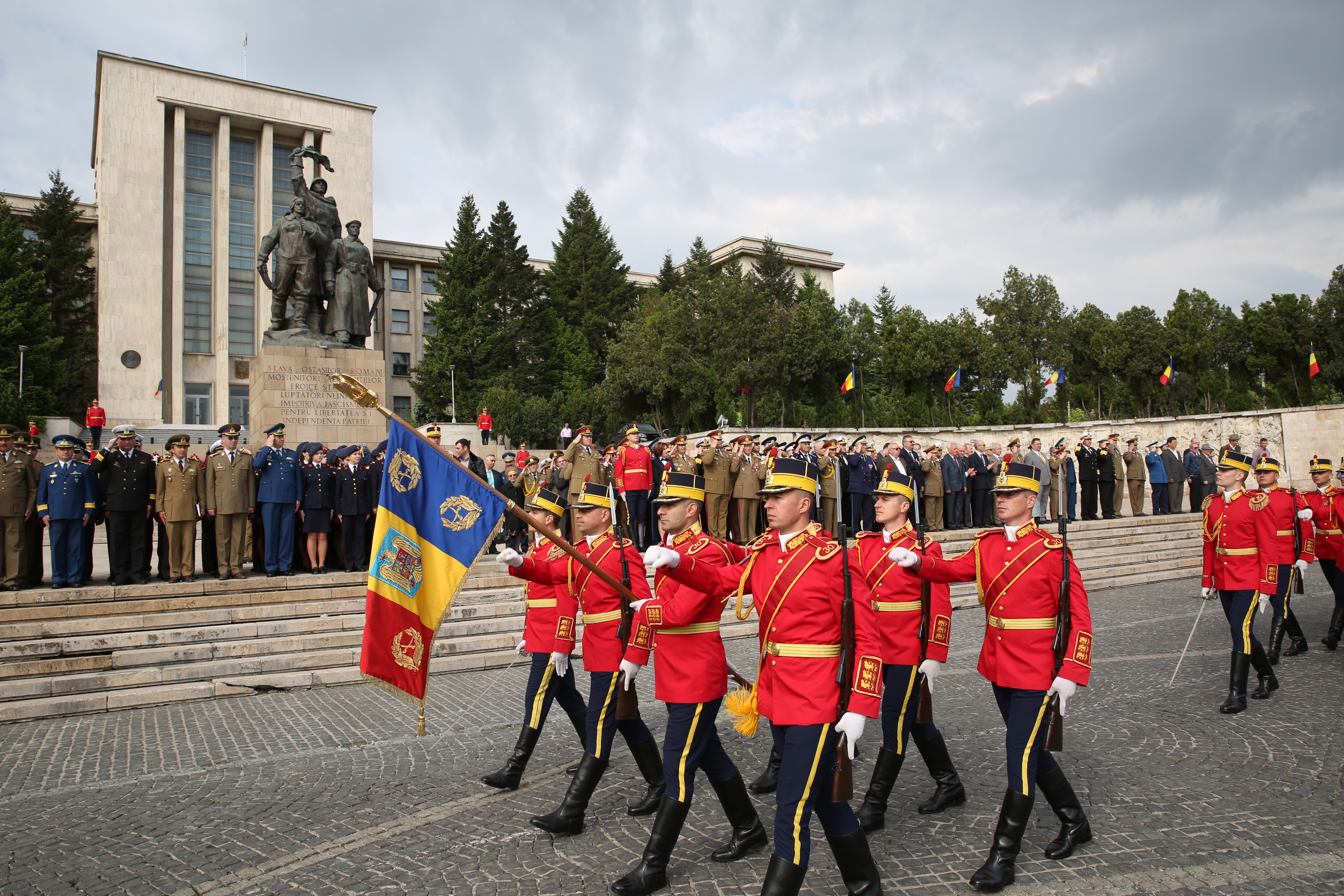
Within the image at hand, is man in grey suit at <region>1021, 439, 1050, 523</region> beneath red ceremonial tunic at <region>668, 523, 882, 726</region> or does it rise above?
above

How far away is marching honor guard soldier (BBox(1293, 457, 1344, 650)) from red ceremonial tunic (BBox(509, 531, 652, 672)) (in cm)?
862

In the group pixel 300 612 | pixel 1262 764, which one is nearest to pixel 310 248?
pixel 300 612

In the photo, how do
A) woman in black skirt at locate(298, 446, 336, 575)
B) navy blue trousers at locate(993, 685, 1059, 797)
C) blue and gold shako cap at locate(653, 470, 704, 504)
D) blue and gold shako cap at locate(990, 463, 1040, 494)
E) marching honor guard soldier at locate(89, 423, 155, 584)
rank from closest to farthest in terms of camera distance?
navy blue trousers at locate(993, 685, 1059, 797) → blue and gold shako cap at locate(653, 470, 704, 504) → blue and gold shako cap at locate(990, 463, 1040, 494) → marching honor guard soldier at locate(89, 423, 155, 584) → woman in black skirt at locate(298, 446, 336, 575)

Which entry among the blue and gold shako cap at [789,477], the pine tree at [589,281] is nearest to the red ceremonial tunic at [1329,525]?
the blue and gold shako cap at [789,477]

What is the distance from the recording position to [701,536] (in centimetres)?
448

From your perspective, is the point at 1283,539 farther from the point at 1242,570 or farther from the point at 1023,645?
the point at 1023,645

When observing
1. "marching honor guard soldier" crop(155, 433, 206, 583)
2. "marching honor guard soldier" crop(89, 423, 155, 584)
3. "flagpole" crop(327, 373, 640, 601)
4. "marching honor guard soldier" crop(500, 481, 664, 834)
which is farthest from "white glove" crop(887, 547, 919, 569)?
"marching honor guard soldier" crop(89, 423, 155, 584)

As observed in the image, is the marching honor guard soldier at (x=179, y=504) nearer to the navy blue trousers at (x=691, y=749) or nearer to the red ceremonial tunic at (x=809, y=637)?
the navy blue trousers at (x=691, y=749)

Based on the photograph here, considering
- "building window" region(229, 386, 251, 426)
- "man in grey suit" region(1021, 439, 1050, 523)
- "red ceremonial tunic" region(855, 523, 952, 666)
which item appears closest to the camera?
"red ceremonial tunic" region(855, 523, 952, 666)

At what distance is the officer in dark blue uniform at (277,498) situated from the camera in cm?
1134

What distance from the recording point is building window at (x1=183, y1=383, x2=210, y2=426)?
149ft

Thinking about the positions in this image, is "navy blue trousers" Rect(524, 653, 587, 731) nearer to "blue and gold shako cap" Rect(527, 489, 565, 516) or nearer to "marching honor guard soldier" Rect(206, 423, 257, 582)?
"blue and gold shako cap" Rect(527, 489, 565, 516)

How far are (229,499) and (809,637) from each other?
9862mm

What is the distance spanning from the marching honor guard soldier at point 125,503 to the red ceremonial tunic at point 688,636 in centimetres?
893
